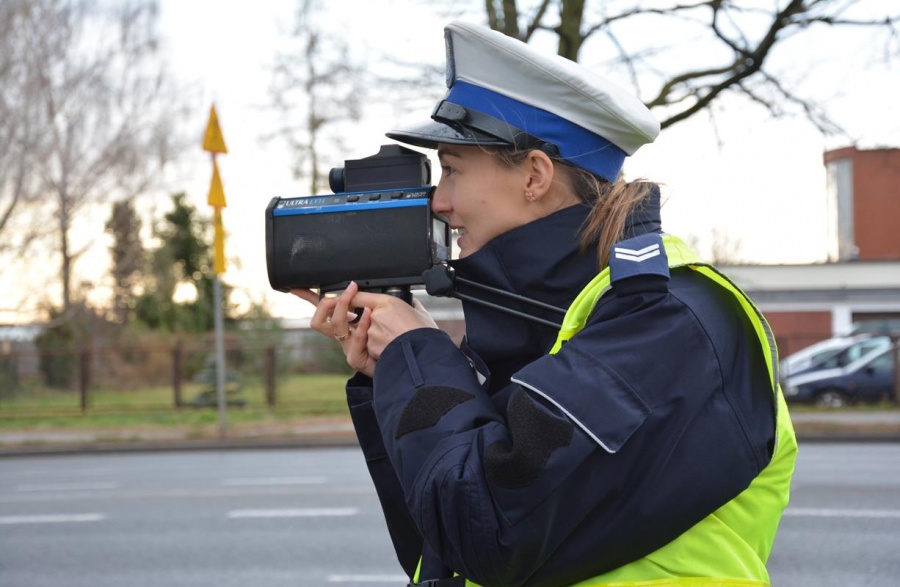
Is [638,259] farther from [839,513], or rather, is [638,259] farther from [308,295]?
[839,513]

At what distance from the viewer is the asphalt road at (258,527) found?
6.37 m

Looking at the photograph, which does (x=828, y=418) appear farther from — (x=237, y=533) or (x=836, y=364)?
(x=237, y=533)

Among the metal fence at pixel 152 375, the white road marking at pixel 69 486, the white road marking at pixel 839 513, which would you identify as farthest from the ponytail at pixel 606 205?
the metal fence at pixel 152 375

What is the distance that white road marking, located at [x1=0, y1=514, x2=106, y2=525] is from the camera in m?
8.45

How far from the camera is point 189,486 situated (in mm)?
10203

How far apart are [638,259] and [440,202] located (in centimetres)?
36

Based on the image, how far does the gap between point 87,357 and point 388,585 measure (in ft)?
48.2

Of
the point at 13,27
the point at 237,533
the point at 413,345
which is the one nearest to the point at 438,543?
the point at 413,345

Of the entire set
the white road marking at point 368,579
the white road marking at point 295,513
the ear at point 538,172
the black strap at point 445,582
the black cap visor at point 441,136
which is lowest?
the white road marking at point 295,513

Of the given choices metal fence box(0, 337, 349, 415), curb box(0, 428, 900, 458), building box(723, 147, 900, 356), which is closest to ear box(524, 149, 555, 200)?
curb box(0, 428, 900, 458)

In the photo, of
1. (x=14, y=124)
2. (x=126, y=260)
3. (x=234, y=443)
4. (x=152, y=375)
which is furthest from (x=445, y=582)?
(x=126, y=260)

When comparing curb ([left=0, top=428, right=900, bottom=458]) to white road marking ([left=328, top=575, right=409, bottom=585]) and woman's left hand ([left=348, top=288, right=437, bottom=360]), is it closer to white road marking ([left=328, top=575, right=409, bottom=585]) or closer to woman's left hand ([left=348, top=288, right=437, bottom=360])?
white road marking ([left=328, top=575, right=409, bottom=585])

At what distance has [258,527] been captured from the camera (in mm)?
7875

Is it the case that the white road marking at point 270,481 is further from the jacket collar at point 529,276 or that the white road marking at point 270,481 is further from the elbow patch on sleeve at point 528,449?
the elbow patch on sleeve at point 528,449
